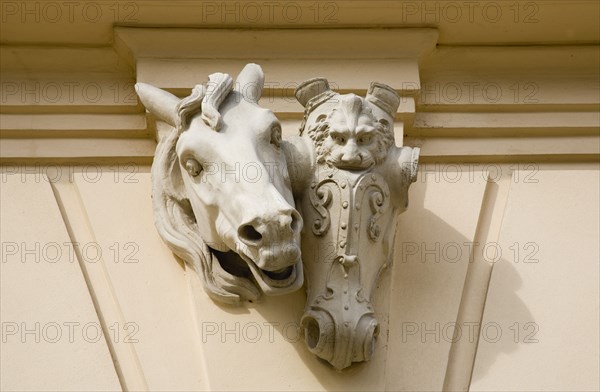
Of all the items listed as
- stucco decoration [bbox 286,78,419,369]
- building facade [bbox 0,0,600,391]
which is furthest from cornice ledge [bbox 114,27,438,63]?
stucco decoration [bbox 286,78,419,369]

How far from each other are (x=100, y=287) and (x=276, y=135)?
77 centimetres

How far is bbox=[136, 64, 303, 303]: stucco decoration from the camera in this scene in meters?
4.36

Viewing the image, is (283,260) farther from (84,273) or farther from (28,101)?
(28,101)

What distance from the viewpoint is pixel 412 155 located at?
15.6 feet

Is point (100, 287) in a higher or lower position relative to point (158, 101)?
lower

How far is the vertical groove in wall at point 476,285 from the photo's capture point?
4758mm

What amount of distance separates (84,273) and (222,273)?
480 millimetres

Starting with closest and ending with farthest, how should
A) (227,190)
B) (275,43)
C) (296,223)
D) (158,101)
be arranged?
1. (296,223)
2. (227,190)
3. (158,101)
4. (275,43)

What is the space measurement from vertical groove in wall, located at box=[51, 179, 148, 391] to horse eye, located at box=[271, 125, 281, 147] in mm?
711

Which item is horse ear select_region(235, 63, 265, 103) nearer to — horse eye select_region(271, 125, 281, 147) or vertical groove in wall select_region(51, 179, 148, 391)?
horse eye select_region(271, 125, 281, 147)

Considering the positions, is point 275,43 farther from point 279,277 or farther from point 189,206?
point 279,277

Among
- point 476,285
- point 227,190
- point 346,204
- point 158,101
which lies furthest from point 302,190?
point 476,285

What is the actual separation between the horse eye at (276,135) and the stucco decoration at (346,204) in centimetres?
8

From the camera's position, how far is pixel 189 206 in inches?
190
